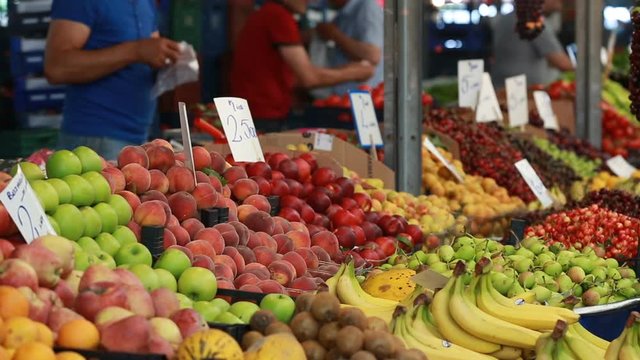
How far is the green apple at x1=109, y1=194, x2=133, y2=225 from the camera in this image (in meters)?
3.08

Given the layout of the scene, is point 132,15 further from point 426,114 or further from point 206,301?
point 206,301

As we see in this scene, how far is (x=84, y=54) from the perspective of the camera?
17.3ft

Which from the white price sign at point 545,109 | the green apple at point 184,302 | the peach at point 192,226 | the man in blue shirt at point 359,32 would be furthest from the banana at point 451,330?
the man in blue shirt at point 359,32

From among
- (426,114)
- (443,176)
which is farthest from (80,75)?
(426,114)

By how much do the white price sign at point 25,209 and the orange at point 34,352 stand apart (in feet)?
1.75

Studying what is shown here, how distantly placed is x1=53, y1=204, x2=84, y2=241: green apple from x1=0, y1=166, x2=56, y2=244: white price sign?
10cm

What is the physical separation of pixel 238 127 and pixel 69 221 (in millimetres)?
1427

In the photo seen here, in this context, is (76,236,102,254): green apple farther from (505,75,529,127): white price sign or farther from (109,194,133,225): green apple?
(505,75,529,127): white price sign

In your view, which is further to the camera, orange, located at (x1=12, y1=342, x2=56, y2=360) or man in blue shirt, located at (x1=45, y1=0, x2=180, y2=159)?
man in blue shirt, located at (x1=45, y1=0, x2=180, y2=159)

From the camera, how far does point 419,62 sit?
5383mm

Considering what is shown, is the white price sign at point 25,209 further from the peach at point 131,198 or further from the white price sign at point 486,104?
the white price sign at point 486,104

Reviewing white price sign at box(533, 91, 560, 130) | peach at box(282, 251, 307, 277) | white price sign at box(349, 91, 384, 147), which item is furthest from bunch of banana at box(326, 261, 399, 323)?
white price sign at box(533, 91, 560, 130)

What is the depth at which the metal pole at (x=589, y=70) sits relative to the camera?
25.6ft

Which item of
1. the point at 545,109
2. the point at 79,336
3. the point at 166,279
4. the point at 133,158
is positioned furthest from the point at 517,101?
the point at 79,336
